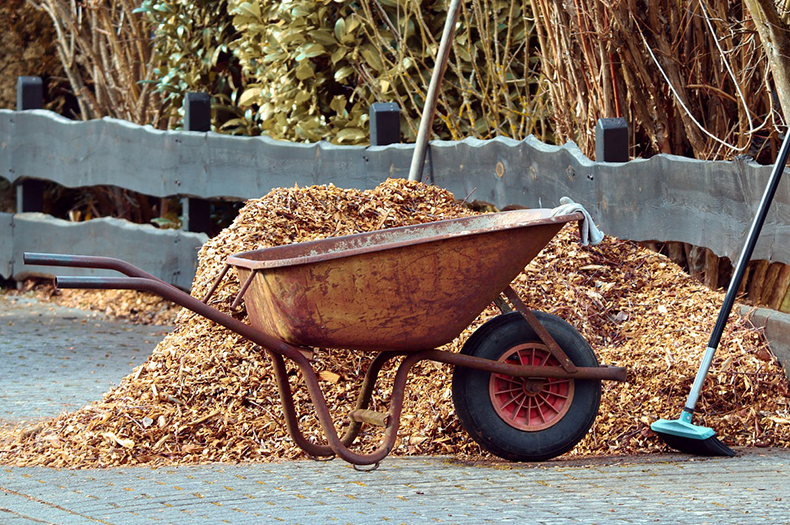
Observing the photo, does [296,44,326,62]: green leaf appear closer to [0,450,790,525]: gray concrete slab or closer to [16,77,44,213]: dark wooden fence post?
[16,77,44,213]: dark wooden fence post

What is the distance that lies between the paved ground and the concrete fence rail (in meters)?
1.25

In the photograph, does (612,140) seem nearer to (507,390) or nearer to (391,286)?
(507,390)

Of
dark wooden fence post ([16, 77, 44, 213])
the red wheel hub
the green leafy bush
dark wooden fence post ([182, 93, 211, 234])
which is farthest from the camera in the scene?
dark wooden fence post ([16, 77, 44, 213])

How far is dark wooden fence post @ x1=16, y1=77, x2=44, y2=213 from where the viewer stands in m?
9.32

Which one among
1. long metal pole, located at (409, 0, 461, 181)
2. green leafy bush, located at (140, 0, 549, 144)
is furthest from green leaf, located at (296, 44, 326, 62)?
long metal pole, located at (409, 0, 461, 181)

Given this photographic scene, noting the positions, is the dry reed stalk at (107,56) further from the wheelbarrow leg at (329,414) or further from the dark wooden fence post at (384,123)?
the wheelbarrow leg at (329,414)

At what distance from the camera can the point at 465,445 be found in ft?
14.4

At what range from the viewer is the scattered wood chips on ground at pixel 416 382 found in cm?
439

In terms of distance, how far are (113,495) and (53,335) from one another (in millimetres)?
3757

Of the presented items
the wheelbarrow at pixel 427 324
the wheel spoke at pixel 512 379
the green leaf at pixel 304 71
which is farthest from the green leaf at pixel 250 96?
the wheel spoke at pixel 512 379

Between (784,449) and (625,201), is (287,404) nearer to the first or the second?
(784,449)

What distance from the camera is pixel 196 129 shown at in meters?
8.06

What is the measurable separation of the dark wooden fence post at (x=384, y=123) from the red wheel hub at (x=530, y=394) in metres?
2.99

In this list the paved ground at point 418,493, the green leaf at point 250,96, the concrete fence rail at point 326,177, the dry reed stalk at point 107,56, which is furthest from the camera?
the dry reed stalk at point 107,56
